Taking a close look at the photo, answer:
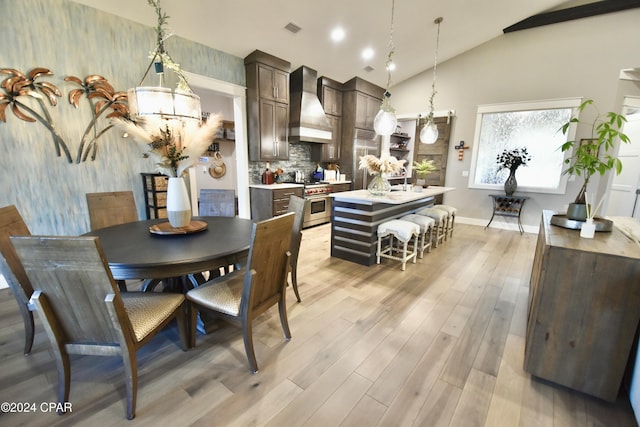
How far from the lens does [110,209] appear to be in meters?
2.45

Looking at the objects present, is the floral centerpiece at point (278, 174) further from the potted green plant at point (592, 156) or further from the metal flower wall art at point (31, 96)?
the potted green plant at point (592, 156)

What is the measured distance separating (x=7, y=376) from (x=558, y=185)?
7.53 m

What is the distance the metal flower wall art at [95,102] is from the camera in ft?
9.52

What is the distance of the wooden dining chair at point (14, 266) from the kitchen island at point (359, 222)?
284 cm

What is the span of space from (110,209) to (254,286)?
1.83m

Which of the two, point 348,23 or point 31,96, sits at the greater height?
point 348,23

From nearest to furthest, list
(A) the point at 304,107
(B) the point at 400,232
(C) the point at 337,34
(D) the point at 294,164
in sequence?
(B) the point at 400,232, (C) the point at 337,34, (A) the point at 304,107, (D) the point at 294,164

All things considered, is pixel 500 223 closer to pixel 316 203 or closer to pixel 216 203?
pixel 316 203

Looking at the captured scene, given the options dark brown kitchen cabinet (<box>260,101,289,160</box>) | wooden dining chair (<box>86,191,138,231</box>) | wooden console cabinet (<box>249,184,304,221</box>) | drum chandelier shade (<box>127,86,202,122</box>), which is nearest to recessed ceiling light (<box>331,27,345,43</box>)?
dark brown kitchen cabinet (<box>260,101,289,160</box>)

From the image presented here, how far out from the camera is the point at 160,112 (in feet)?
5.93

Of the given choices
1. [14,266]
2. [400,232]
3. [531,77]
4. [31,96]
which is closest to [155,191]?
[31,96]

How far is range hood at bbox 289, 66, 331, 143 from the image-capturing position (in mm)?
4965

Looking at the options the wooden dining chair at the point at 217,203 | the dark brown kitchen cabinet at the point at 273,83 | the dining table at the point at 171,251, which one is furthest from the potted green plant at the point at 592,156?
the dark brown kitchen cabinet at the point at 273,83

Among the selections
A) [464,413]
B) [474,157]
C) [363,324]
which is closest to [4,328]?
[363,324]
